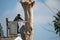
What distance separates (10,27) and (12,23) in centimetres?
35

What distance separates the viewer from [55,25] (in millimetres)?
37812

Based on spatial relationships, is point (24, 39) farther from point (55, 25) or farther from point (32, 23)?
point (55, 25)

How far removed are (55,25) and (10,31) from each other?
758 inches

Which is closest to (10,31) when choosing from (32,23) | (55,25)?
(32,23)

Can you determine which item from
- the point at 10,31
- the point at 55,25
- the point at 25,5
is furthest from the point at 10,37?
the point at 55,25

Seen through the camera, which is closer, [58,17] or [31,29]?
[31,29]

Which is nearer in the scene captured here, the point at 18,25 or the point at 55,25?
the point at 18,25

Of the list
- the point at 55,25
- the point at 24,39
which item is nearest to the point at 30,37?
the point at 24,39

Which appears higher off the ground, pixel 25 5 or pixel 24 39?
pixel 25 5

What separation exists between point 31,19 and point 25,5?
38.2 inches

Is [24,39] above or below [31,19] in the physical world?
below

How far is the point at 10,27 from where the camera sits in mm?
18969

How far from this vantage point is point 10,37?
19.9 m

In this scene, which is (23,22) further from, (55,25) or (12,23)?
(55,25)
